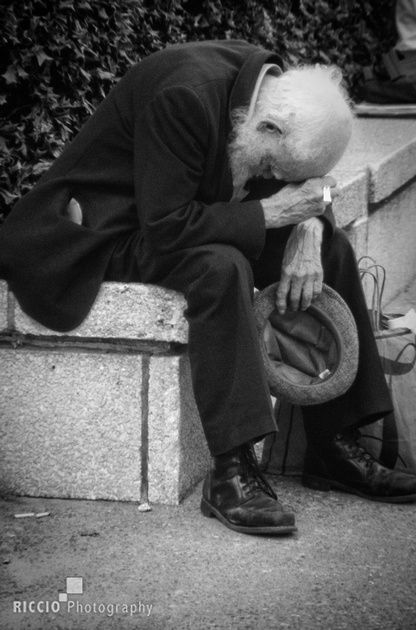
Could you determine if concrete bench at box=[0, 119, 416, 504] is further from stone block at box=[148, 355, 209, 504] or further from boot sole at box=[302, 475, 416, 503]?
boot sole at box=[302, 475, 416, 503]

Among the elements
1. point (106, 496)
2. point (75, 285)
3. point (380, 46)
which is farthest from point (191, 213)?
point (380, 46)

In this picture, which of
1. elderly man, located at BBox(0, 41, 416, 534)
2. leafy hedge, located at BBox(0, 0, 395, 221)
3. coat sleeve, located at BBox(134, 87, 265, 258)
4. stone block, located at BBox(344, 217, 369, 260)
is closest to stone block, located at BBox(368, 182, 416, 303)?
stone block, located at BBox(344, 217, 369, 260)

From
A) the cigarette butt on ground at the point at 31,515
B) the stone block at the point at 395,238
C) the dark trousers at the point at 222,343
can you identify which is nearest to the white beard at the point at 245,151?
the dark trousers at the point at 222,343

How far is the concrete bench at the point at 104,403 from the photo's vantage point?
3234 mm

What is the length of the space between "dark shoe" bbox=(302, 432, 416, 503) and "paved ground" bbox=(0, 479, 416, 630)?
46mm

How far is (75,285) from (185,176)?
1.67 ft

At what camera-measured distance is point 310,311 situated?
3346 mm

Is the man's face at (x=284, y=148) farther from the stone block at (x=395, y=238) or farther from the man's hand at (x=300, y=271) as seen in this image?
the stone block at (x=395, y=238)

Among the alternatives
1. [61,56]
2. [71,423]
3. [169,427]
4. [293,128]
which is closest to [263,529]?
[169,427]

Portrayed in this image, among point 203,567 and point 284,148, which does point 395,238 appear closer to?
point 284,148

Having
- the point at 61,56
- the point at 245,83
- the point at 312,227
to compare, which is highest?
the point at 245,83

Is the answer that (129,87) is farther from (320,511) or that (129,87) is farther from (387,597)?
(387,597)

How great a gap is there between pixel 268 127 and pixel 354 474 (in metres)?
1.20

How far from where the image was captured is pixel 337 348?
3318 mm
